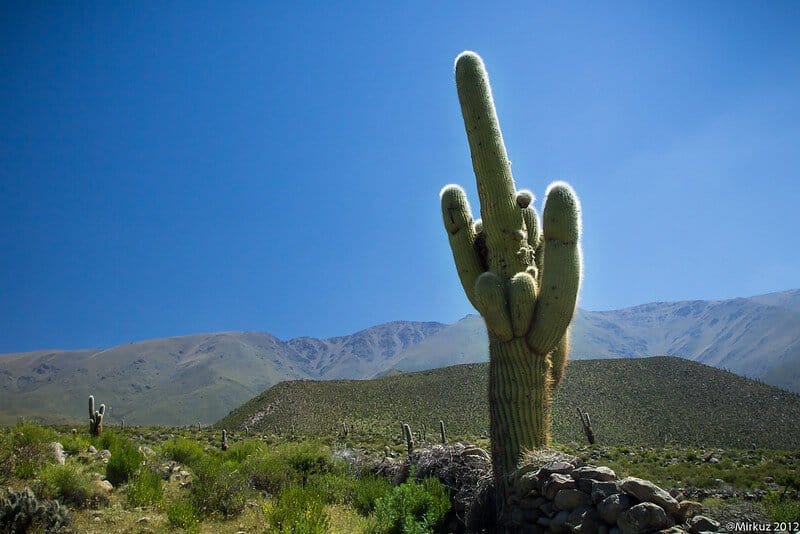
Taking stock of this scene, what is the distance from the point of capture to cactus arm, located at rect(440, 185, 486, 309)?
34.8 feet

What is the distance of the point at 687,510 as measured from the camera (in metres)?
5.82

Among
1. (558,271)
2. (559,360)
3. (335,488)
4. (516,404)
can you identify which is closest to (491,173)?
(558,271)

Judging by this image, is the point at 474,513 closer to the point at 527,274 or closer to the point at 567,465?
the point at 567,465

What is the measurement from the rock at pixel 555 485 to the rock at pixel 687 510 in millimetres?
1420

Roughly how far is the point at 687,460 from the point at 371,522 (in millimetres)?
20939

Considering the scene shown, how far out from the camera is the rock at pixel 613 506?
20.0ft

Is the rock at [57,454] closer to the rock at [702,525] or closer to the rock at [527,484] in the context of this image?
the rock at [527,484]

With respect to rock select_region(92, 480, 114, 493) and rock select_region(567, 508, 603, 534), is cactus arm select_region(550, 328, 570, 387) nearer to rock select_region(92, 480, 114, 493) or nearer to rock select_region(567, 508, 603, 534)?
rock select_region(567, 508, 603, 534)

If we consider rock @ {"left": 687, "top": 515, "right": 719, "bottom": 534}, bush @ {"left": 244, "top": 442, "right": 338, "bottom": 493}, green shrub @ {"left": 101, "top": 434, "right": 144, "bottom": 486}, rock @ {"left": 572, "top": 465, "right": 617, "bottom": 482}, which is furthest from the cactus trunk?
green shrub @ {"left": 101, "top": 434, "right": 144, "bottom": 486}

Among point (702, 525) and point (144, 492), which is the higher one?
point (702, 525)

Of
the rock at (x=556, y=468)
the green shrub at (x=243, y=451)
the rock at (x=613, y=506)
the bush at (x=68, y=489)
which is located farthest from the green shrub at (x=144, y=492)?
the rock at (x=613, y=506)

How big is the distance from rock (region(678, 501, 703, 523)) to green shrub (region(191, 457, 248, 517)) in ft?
26.4

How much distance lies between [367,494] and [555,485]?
5.40 m

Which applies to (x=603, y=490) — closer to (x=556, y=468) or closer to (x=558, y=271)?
(x=556, y=468)
